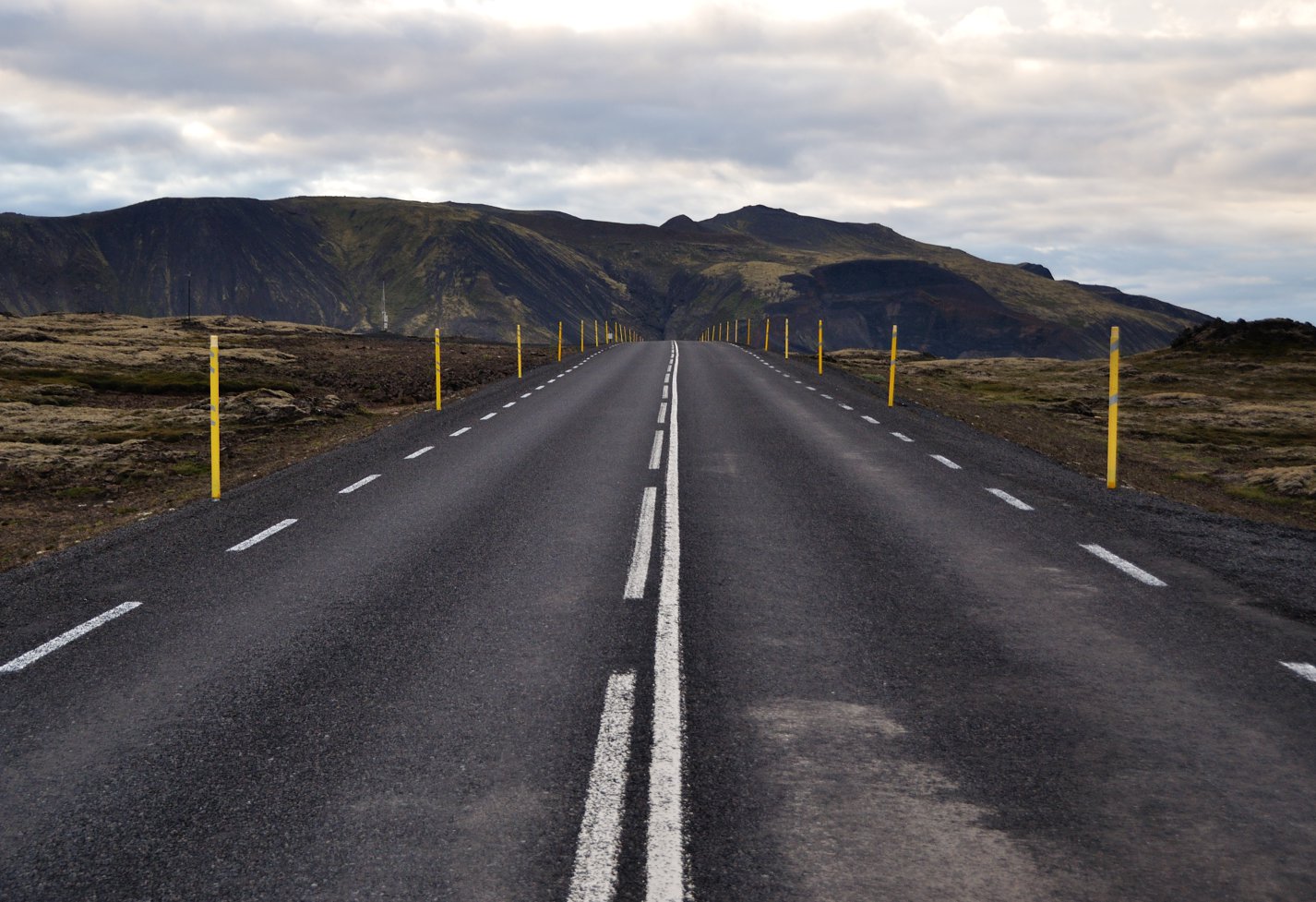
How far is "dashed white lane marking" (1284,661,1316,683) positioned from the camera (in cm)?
557

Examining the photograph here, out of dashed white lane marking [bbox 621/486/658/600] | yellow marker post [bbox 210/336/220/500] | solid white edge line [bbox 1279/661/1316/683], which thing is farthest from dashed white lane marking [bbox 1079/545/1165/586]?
yellow marker post [bbox 210/336/220/500]

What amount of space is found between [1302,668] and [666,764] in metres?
3.82

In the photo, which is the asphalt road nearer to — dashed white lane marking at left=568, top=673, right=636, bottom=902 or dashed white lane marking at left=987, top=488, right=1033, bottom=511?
dashed white lane marking at left=568, top=673, right=636, bottom=902

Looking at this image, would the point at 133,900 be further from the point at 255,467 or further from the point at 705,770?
the point at 255,467

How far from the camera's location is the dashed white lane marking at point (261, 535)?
9023 mm

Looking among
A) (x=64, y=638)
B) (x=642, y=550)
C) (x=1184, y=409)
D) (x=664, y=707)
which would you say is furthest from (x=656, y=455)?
(x=1184, y=409)

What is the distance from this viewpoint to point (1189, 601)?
23.4ft

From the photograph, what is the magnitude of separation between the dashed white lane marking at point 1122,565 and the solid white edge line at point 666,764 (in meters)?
3.60

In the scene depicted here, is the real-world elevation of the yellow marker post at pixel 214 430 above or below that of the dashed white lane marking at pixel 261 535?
above

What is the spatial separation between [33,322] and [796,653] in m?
64.9

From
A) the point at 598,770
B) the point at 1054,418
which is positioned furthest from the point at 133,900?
the point at 1054,418

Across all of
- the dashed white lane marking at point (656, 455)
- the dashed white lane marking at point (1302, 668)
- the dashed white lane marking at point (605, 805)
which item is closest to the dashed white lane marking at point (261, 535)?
the dashed white lane marking at point (1302, 668)

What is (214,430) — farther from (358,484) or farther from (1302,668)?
(1302,668)

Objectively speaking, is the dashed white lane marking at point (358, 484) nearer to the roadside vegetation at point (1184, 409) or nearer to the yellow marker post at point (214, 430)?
the yellow marker post at point (214, 430)
